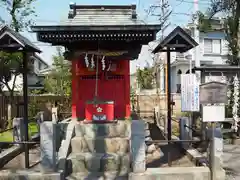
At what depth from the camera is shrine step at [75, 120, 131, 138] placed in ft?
32.0

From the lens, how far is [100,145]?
912 centimetres

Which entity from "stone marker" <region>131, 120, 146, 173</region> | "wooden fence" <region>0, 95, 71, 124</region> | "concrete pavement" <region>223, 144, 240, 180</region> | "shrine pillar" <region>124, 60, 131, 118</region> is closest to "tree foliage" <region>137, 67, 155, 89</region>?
"wooden fence" <region>0, 95, 71, 124</region>

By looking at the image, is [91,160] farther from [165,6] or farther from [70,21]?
[165,6]

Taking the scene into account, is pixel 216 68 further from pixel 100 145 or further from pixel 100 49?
pixel 100 145

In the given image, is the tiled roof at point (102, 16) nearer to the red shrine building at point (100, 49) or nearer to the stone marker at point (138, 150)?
the red shrine building at point (100, 49)

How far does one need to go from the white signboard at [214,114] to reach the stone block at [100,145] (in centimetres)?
272

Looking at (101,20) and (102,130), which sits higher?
(101,20)

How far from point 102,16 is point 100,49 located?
1340mm

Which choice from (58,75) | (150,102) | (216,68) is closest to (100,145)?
(216,68)

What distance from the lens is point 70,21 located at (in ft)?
34.9

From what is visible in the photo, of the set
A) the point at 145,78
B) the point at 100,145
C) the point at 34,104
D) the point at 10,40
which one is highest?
the point at 145,78

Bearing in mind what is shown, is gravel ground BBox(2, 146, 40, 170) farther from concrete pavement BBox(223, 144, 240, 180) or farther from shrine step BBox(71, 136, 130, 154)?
concrete pavement BBox(223, 144, 240, 180)

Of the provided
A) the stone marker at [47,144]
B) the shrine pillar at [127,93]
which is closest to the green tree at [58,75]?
the shrine pillar at [127,93]

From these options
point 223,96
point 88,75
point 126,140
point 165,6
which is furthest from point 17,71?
point 165,6
